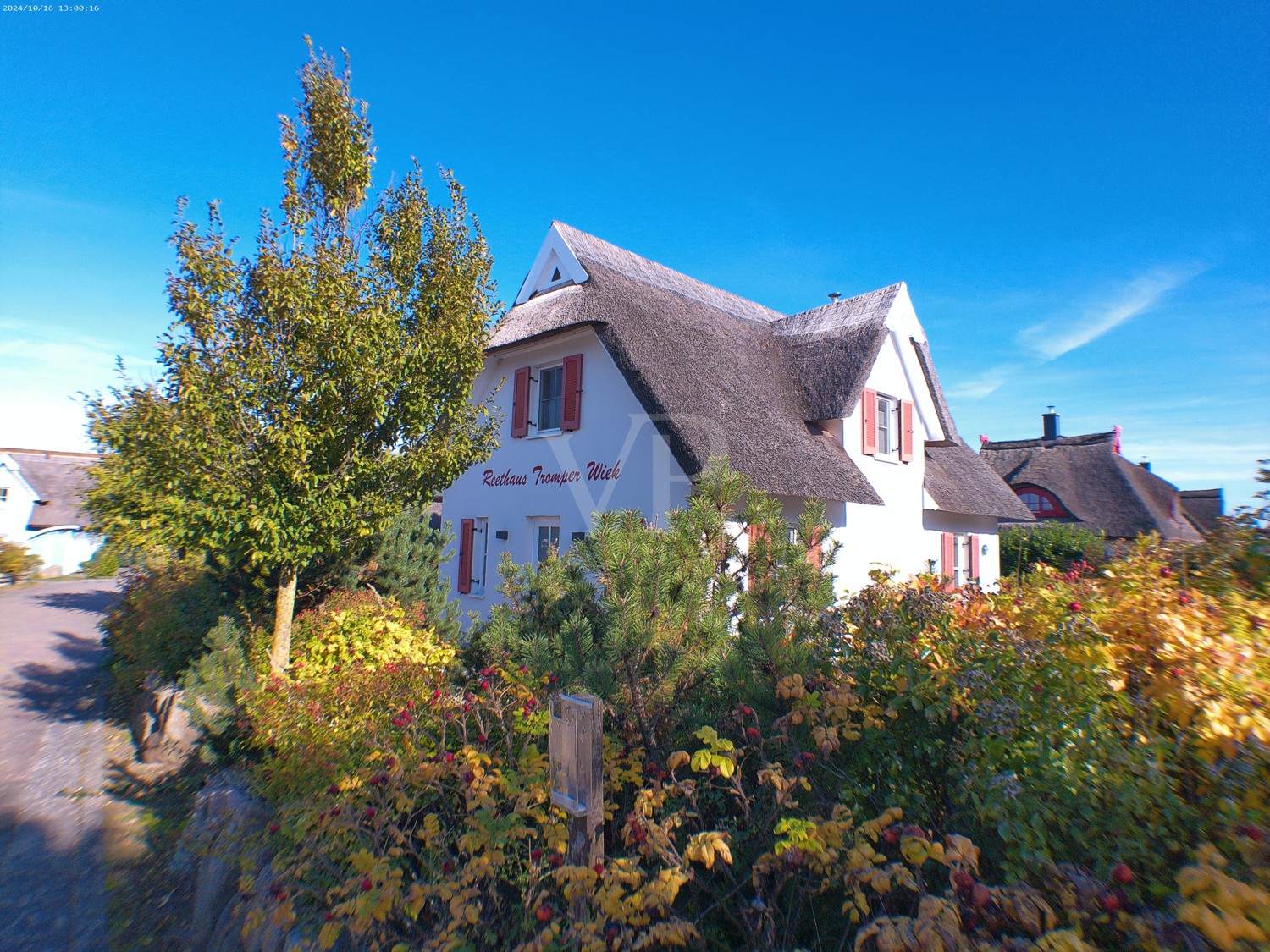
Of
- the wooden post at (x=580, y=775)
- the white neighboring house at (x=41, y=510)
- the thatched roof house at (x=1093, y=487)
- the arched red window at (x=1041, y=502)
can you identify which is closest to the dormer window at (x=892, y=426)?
the wooden post at (x=580, y=775)

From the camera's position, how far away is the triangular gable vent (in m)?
11.8

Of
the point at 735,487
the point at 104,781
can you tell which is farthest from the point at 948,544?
the point at 104,781

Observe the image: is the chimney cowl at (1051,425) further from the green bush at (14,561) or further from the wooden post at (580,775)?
the green bush at (14,561)

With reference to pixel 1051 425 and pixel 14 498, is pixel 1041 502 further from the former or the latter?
pixel 14 498

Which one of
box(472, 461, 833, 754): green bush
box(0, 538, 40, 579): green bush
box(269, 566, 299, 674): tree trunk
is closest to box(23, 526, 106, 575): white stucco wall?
box(0, 538, 40, 579): green bush

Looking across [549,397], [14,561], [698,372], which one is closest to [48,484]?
[14,561]

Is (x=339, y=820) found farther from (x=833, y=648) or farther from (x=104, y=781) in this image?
(x=104, y=781)

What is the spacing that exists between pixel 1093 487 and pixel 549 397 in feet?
67.5

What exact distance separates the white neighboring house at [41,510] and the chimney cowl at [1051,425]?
4351 centimetres

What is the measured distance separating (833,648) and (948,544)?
38.0 ft

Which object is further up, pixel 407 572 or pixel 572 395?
pixel 572 395

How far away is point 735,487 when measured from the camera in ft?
16.7

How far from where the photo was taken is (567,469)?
10.6 meters

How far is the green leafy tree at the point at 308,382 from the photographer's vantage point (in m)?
5.27
